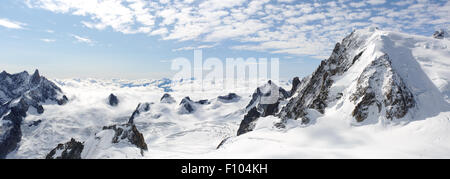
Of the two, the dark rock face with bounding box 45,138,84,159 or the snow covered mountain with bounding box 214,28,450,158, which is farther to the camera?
the dark rock face with bounding box 45,138,84,159

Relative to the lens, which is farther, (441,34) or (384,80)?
(441,34)

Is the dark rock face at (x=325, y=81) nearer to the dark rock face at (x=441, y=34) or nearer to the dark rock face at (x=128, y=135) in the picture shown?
the dark rock face at (x=441, y=34)

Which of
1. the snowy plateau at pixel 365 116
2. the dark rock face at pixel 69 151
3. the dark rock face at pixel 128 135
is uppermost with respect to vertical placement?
the snowy plateau at pixel 365 116

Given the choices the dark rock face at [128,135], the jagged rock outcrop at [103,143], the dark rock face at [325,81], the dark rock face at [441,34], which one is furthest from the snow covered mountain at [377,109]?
the jagged rock outcrop at [103,143]

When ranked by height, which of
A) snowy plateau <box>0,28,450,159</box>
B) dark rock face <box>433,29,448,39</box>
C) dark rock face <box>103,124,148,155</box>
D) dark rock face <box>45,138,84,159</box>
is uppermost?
dark rock face <box>433,29,448,39</box>

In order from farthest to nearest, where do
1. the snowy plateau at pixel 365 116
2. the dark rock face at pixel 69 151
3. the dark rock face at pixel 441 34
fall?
the dark rock face at pixel 441 34 → the dark rock face at pixel 69 151 → the snowy plateau at pixel 365 116

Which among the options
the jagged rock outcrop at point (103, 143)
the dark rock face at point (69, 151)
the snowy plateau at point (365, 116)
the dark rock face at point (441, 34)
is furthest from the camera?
the dark rock face at point (441, 34)

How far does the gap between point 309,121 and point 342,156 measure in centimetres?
2342

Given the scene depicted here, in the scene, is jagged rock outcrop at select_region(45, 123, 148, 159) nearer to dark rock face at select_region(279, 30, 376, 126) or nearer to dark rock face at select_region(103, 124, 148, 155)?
dark rock face at select_region(103, 124, 148, 155)

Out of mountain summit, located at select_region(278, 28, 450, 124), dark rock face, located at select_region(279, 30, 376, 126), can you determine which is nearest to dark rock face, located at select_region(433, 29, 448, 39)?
mountain summit, located at select_region(278, 28, 450, 124)

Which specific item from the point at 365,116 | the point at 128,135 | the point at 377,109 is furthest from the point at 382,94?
the point at 128,135

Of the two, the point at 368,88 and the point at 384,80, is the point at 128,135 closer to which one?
the point at 368,88
